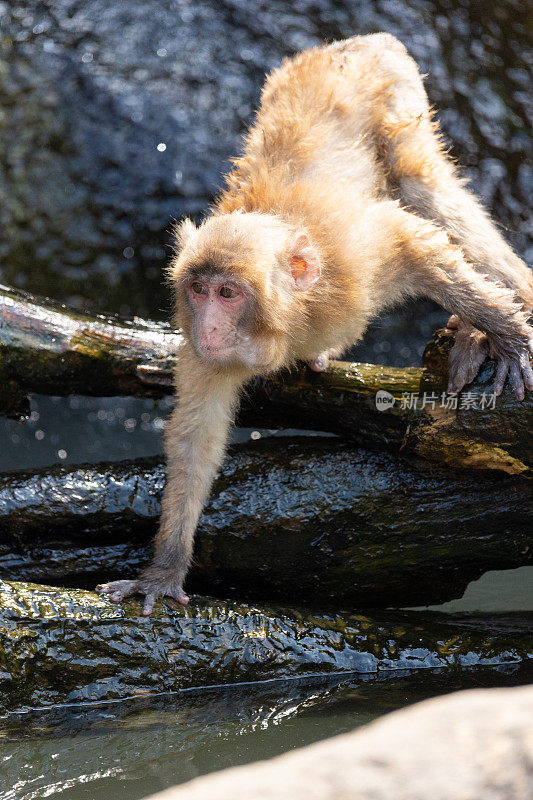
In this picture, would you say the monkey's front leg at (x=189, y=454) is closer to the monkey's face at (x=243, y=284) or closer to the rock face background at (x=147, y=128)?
the monkey's face at (x=243, y=284)

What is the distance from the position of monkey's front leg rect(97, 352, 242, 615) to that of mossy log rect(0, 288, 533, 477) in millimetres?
539

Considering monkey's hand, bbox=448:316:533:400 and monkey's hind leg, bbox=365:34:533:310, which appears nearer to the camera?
monkey's hand, bbox=448:316:533:400

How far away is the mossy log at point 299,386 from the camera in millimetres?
5324

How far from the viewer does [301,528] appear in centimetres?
570

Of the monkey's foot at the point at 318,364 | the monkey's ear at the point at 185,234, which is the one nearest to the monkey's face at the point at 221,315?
the monkey's ear at the point at 185,234

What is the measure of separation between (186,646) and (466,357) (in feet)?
8.10

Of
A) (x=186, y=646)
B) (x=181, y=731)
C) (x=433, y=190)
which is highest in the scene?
(x=433, y=190)

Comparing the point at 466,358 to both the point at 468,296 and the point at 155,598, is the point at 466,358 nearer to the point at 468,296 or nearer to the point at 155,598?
the point at 468,296

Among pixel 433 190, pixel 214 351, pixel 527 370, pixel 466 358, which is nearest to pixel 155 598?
pixel 214 351

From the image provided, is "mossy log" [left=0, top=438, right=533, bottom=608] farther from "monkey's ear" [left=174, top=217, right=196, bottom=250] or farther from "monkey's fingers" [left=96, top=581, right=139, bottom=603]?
"monkey's ear" [left=174, top=217, right=196, bottom=250]

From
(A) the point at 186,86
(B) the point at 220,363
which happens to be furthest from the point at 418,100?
(A) the point at 186,86

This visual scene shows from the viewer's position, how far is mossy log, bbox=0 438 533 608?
568 centimetres

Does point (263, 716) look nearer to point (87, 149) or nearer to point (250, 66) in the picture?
point (87, 149)

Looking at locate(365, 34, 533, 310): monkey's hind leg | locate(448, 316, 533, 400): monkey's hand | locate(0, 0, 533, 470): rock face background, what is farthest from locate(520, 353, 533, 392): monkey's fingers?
locate(0, 0, 533, 470): rock face background
